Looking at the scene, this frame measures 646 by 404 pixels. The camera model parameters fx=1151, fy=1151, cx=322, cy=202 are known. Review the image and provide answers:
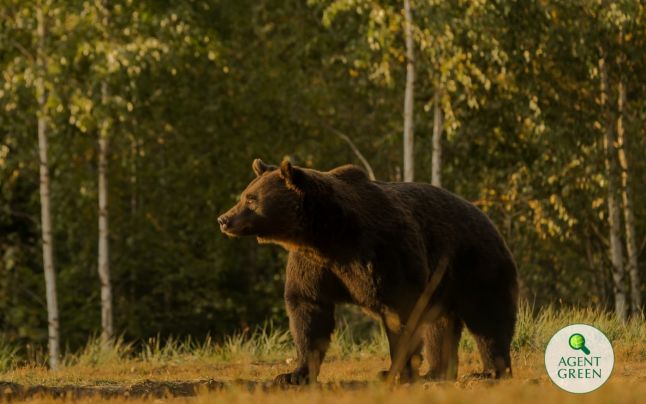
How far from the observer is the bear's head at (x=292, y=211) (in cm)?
832

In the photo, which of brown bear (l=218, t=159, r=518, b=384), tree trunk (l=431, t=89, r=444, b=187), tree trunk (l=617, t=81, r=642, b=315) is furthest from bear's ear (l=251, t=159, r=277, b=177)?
tree trunk (l=617, t=81, r=642, b=315)

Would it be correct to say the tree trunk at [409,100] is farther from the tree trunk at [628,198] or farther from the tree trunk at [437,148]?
the tree trunk at [628,198]

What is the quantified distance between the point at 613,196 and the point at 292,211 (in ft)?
36.0

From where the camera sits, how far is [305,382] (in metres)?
8.41

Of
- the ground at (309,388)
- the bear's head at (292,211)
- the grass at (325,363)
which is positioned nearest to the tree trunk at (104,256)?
the grass at (325,363)

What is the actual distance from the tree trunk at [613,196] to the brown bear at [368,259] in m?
9.60

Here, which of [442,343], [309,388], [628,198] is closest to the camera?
[309,388]

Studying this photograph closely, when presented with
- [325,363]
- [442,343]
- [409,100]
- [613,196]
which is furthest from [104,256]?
[442,343]

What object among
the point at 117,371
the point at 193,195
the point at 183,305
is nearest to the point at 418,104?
the point at 193,195

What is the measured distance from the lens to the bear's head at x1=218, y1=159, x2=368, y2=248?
832 cm

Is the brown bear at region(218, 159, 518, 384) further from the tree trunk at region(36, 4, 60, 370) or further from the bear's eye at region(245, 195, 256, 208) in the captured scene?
the tree trunk at region(36, 4, 60, 370)

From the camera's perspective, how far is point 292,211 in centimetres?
838

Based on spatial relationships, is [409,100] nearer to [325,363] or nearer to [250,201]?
[325,363]

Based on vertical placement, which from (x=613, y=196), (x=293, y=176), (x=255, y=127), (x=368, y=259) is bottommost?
(x=368, y=259)
